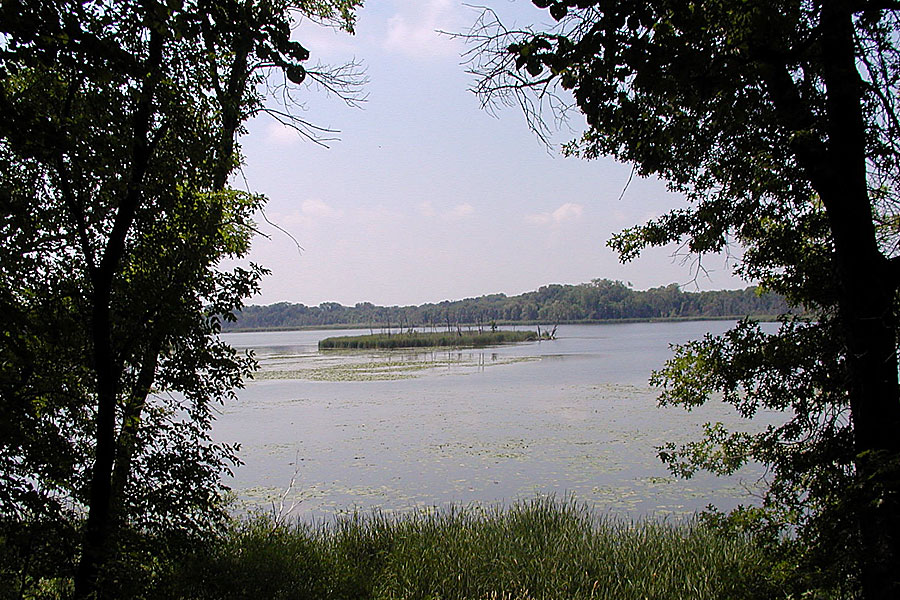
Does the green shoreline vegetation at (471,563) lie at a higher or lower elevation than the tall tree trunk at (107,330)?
lower

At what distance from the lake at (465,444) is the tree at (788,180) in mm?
2763

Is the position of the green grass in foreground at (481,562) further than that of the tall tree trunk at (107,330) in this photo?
Yes

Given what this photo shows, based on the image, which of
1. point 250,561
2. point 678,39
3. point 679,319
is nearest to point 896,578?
point 678,39

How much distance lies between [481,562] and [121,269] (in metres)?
3.31

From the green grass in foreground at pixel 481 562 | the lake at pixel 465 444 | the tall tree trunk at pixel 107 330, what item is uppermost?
the tall tree trunk at pixel 107 330

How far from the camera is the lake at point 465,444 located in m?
7.91

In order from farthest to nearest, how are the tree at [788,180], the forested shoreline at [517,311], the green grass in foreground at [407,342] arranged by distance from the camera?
1. the forested shoreline at [517,311]
2. the green grass in foreground at [407,342]
3. the tree at [788,180]

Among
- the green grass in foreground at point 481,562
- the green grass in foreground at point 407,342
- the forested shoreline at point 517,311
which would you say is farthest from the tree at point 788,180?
the forested shoreline at point 517,311

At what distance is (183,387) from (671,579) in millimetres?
3593

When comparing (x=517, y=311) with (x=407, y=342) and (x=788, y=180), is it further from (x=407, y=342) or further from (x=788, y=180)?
(x=788, y=180)

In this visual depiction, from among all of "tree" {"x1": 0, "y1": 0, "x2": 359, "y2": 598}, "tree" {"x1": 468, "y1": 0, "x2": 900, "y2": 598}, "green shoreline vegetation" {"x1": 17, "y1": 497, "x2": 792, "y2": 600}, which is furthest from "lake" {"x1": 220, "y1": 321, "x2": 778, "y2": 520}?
"tree" {"x1": 0, "y1": 0, "x2": 359, "y2": 598}

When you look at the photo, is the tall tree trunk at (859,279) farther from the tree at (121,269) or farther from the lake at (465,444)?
the lake at (465,444)

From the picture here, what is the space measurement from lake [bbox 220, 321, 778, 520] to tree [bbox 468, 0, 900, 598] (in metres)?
2.76

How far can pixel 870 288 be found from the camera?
2910 mm
